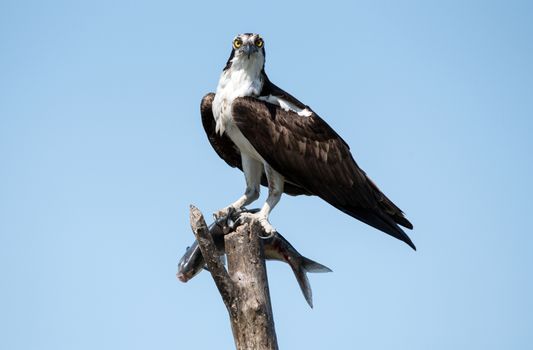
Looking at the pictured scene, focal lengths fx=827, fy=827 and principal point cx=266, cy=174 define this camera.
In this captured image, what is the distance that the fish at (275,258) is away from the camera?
7.95 m

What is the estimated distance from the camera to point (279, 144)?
9.20 m

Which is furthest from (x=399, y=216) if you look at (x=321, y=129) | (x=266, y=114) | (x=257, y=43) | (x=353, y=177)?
(x=257, y=43)

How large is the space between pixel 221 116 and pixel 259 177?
0.92 meters

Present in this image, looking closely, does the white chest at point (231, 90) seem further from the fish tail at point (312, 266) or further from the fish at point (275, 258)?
the fish tail at point (312, 266)

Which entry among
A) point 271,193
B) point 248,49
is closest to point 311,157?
point 271,193

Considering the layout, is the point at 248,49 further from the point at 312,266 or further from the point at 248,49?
the point at 312,266

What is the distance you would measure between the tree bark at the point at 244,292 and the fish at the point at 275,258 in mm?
558

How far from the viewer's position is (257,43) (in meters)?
9.55

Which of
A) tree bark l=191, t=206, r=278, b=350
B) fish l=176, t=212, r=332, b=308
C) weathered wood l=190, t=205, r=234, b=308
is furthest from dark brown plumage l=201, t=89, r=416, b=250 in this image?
weathered wood l=190, t=205, r=234, b=308

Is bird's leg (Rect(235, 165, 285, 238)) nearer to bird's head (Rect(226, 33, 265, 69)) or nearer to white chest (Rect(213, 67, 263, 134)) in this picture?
white chest (Rect(213, 67, 263, 134))

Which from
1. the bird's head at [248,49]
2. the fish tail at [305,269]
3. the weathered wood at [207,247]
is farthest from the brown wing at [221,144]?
the weathered wood at [207,247]

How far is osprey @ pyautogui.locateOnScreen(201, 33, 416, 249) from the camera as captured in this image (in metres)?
9.16

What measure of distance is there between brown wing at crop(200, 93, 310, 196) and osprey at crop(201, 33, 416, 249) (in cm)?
1

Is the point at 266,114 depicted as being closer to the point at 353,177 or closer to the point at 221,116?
the point at 221,116
